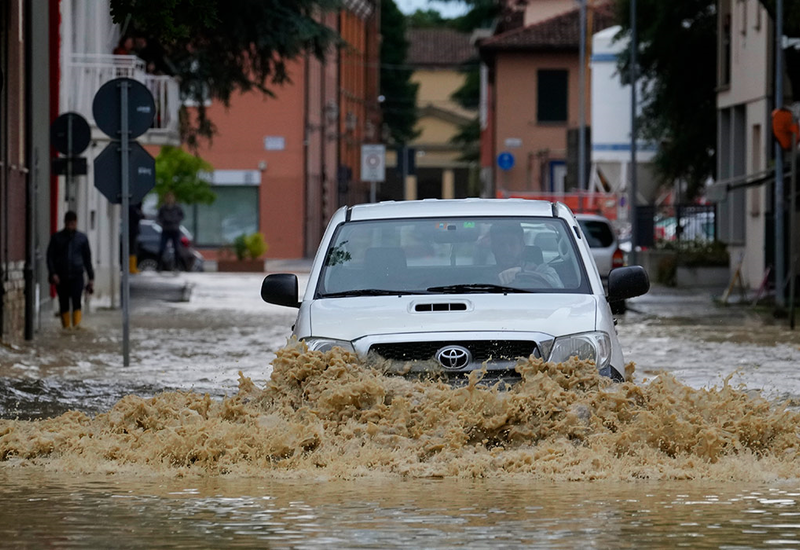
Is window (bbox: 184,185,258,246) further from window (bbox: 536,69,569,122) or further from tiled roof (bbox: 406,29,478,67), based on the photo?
tiled roof (bbox: 406,29,478,67)

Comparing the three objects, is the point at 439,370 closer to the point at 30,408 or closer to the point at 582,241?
the point at 582,241

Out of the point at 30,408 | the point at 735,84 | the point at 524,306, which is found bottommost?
the point at 30,408

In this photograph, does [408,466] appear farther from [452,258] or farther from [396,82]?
[396,82]

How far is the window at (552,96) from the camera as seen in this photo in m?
72.2

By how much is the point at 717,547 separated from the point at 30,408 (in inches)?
289

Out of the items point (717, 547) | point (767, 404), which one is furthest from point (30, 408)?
point (717, 547)

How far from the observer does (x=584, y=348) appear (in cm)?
962

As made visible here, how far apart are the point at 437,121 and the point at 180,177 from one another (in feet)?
253

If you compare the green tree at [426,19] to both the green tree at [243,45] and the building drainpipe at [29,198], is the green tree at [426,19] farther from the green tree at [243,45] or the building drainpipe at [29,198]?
the building drainpipe at [29,198]

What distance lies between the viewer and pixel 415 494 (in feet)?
27.6

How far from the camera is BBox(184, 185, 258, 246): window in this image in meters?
59.4

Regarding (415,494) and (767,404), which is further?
(767,404)

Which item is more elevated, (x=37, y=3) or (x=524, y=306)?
(x=37, y=3)

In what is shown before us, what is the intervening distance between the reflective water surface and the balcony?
65.6 ft
